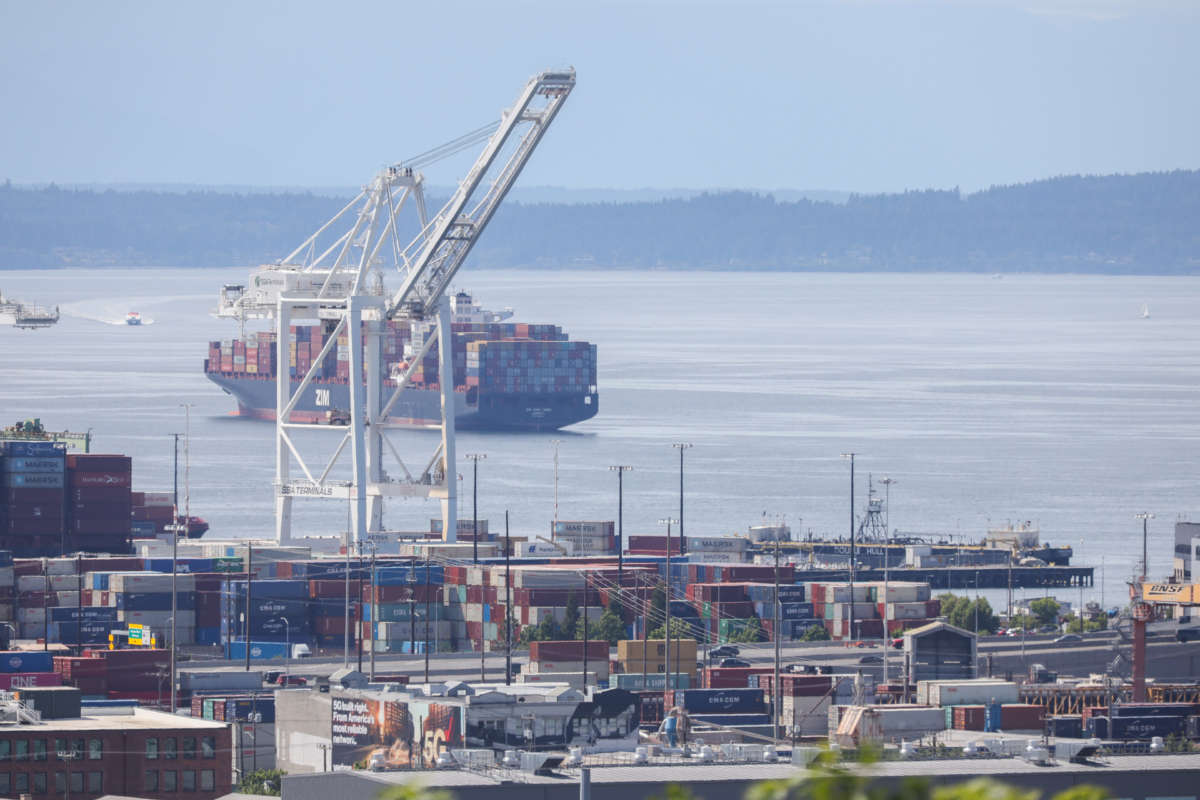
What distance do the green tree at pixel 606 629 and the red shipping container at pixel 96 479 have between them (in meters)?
13.3

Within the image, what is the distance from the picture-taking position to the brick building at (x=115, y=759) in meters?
22.5

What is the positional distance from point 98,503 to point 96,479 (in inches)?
21.4

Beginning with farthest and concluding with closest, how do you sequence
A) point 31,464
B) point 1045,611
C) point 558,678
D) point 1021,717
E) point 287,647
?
point 31,464, point 1045,611, point 287,647, point 558,678, point 1021,717

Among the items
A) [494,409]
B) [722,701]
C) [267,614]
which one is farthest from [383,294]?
[494,409]

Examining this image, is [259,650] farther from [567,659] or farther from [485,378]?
[485,378]

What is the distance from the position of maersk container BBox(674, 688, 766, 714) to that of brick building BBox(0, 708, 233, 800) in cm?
692

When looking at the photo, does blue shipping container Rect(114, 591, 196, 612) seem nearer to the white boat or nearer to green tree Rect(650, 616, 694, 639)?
green tree Rect(650, 616, 694, 639)

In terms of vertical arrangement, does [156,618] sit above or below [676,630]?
above

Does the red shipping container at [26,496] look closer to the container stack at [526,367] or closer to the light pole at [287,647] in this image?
the light pole at [287,647]

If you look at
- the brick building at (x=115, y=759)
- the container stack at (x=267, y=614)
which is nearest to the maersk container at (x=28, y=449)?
the container stack at (x=267, y=614)

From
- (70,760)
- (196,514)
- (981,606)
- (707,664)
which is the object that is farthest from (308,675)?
(196,514)

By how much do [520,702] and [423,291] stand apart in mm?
31465

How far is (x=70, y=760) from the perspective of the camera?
74.5ft

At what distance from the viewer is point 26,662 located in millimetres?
33094
